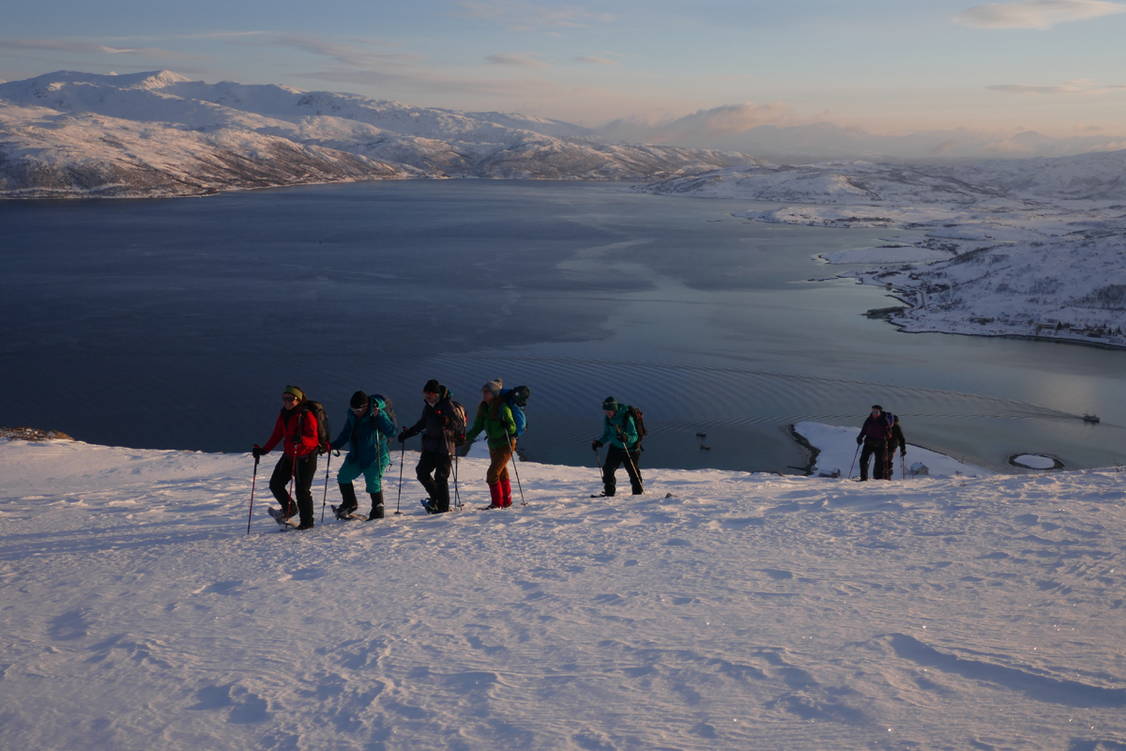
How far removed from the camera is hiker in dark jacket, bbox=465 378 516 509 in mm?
9188

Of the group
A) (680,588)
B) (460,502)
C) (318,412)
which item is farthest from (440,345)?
(680,588)

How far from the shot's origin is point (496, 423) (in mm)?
9289

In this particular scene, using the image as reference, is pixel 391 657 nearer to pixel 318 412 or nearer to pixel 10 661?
pixel 10 661

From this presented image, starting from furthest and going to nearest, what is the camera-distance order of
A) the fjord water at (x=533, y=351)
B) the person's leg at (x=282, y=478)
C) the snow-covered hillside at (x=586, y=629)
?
the fjord water at (x=533, y=351) < the person's leg at (x=282, y=478) < the snow-covered hillside at (x=586, y=629)

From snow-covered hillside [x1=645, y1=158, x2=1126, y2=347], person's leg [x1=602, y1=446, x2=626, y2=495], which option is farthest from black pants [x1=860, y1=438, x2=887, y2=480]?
snow-covered hillside [x1=645, y1=158, x2=1126, y2=347]

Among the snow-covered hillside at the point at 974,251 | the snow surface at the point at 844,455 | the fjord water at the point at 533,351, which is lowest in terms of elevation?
the snow surface at the point at 844,455

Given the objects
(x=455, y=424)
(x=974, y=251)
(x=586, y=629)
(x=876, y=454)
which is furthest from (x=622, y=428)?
(x=974, y=251)

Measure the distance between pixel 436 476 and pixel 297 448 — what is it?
1861 millimetres

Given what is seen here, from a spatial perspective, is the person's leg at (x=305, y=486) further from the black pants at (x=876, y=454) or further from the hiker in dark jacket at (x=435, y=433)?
the black pants at (x=876, y=454)

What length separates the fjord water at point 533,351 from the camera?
2642cm

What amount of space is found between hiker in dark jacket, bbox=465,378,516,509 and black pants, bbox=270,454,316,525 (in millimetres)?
1865

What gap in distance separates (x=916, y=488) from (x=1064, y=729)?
6.33 metres

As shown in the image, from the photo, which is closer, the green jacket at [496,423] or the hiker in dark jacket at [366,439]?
the hiker in dark jacket at [366,439]

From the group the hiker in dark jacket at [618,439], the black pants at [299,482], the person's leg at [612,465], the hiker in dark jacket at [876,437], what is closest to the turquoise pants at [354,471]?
the black pants at [299,482]
